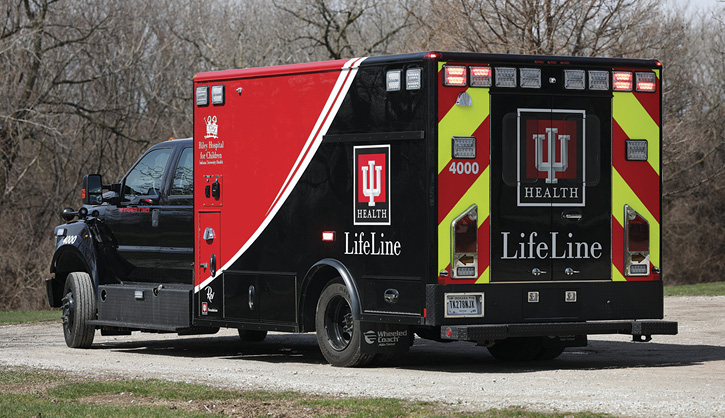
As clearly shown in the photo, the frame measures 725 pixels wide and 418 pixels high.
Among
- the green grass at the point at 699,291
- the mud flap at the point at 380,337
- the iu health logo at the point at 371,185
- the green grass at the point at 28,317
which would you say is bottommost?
the green grass at the point at 28,317

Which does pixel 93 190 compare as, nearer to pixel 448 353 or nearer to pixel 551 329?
pixel 448 353

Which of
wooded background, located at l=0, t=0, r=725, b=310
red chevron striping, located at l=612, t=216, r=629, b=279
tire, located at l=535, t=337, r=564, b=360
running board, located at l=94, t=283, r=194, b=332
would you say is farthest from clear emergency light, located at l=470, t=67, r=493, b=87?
wooded background, located at l=0, t=0, r=725, b=310

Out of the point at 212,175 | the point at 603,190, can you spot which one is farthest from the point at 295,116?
the point at 603,190

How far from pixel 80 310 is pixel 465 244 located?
5.83m

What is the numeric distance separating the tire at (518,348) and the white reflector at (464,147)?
2.65 m

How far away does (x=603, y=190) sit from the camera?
40.7 ft

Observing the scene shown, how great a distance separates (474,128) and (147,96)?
1231 inches

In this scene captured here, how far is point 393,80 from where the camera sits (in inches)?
472

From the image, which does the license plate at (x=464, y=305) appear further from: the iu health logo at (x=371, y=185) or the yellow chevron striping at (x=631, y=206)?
the yellow chevron striping at (x=631, y=206)

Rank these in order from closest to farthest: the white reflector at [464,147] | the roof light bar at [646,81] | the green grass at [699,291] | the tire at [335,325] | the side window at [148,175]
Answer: the white reflector at [464,147] → the tire at [335,325] → the roof light bar at [646,81] → the side window at [148,175] → the green grass at [699,291]

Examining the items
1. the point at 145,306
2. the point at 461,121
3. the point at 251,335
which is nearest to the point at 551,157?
the point at 461,121

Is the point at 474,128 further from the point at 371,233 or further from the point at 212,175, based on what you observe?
the point at 212,175

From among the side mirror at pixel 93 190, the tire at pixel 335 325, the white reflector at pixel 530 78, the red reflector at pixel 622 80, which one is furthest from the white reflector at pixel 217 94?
the red reflector at pixel 622 80

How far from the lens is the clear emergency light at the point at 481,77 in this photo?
38.8 feet
